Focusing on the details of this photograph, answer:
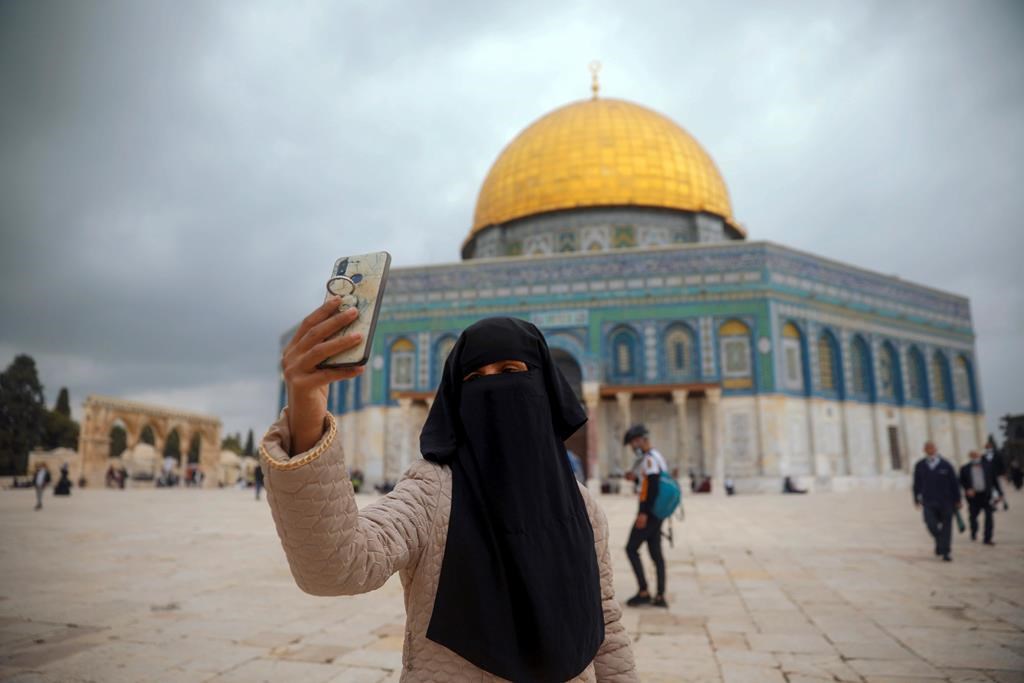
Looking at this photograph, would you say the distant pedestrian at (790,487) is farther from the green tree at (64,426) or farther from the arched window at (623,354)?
the green tree at (64,426)

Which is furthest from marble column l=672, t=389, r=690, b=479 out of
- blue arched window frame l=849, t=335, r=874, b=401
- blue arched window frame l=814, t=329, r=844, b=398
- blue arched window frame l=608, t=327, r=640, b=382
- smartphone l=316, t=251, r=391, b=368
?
smartphone l=316, t=251, r=391, b=368

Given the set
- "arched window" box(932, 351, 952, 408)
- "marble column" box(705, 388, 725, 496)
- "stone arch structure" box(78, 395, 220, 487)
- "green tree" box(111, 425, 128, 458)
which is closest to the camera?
"marble column" box(705, 388, 725, 496)

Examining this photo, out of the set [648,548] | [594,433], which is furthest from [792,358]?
[648,548]

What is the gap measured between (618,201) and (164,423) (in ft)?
76.8

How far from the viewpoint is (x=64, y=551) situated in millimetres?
7348

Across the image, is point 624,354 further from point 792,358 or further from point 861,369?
point 861,369

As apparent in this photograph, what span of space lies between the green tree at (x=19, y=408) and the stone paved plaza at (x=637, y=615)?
1106 millimetres

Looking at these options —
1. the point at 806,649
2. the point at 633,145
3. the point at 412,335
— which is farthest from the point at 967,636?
the point at 633,145

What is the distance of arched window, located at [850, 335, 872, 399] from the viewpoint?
77.9 ft

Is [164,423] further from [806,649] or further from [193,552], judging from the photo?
[806,649]

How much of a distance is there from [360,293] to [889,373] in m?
27.2

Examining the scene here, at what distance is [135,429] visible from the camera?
31.3m

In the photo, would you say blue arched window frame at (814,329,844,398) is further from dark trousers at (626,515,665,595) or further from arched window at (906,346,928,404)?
dark trousers at (626,515,665,595)

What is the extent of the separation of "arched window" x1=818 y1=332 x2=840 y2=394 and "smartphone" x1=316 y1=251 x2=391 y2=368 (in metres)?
24.0
